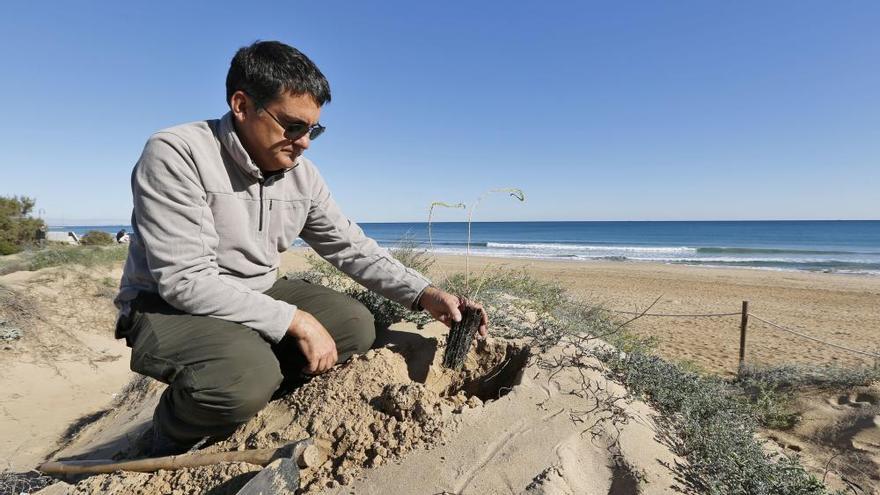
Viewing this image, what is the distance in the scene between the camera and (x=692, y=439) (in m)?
2.29

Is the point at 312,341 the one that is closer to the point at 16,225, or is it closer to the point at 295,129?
the point at 295,129

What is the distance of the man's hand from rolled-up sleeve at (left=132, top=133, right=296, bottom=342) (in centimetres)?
88

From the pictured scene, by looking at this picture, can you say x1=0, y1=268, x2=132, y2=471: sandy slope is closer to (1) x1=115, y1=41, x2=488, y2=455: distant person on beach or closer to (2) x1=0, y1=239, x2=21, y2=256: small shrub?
(1) x1=115, y1=41, x2=488, y2=455: distant person on beach

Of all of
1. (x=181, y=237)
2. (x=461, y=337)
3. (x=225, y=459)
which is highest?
(x=181, y=237)

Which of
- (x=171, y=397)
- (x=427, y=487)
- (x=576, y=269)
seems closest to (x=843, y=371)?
(x=427, y=487)

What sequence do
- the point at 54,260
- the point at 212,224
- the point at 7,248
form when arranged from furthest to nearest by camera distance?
1. the point at 7,248
2. the point at 54,260
3. the point at 212,224

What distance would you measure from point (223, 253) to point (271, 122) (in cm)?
64

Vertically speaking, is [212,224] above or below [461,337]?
above

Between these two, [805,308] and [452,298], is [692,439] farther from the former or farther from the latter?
[805,308]

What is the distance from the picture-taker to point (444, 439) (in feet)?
6.72

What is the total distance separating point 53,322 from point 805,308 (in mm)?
15971

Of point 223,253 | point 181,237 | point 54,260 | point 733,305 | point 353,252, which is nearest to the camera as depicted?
point 181,237

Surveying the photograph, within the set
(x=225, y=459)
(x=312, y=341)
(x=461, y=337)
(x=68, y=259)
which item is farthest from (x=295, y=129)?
(x=68, y=259)

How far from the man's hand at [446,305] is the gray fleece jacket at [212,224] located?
0.77 m
